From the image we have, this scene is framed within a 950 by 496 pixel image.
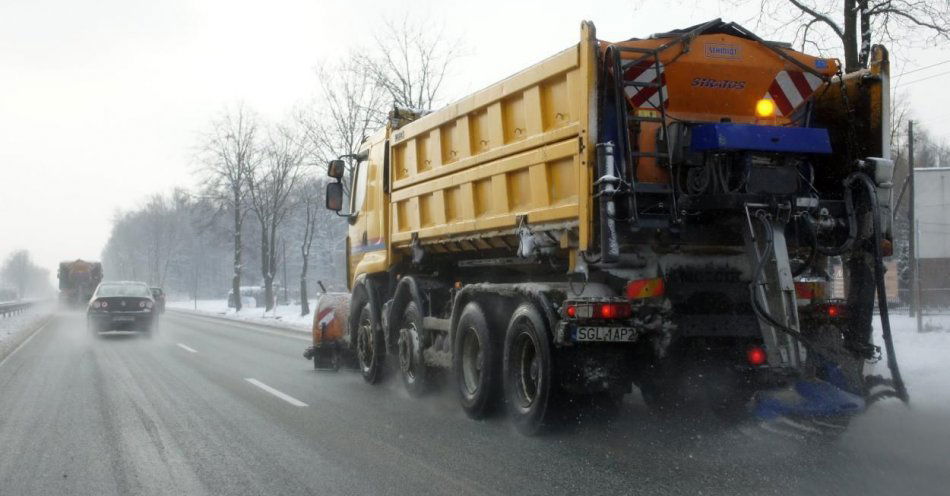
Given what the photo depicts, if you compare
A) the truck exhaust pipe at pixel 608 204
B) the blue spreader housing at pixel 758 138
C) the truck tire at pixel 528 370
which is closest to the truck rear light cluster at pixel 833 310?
the blue spreader housing at pixel 758 138

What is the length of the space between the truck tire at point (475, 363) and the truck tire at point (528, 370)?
0.27 m

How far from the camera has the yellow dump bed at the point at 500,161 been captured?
6.40 metres

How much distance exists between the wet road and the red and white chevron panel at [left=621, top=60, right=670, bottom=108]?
8.39ft

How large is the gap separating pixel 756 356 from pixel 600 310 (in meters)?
1.17

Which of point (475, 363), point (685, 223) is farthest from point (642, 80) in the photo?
point (475, 363)

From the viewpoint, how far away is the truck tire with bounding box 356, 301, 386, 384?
10.4 metres

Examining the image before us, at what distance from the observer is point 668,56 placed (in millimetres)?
6516

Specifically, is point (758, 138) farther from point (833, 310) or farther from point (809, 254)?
point (833, 310)

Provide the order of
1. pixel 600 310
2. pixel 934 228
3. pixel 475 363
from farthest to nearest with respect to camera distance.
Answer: pixel 934 228 < pixel 475 363 < pixel 600 310

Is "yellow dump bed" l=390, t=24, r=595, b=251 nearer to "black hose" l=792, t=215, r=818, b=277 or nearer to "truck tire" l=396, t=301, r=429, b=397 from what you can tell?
"truck tire" l=396, t=301, r=429, b=397

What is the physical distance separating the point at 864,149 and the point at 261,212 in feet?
124

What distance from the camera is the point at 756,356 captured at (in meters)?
6.18

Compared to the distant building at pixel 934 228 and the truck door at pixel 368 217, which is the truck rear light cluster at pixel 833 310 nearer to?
the truck door at pixel 368 217

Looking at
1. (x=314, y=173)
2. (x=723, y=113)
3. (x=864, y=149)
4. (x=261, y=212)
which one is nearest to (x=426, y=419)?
(x=723, y=113)
